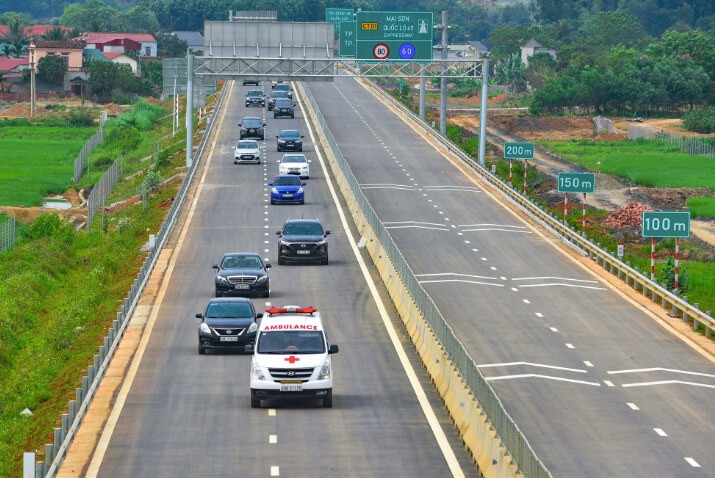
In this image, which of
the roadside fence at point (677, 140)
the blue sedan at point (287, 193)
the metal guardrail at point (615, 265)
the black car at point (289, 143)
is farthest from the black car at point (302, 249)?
the roadside fence at point (677, 140)

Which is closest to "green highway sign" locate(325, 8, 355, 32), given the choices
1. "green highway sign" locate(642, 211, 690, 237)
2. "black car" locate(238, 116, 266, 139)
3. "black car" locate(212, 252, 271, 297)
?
"black car" locate(238, 116, 266, 139)

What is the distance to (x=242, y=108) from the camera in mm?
128875

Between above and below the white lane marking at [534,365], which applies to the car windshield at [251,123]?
above

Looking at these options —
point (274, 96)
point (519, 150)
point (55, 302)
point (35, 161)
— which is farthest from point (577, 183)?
point (274, 96)

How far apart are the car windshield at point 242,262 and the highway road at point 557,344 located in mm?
5845

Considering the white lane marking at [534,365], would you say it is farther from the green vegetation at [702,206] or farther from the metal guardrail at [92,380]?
the green vegetation at [702,206]

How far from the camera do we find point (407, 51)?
9169 cm

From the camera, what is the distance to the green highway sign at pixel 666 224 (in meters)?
50.1

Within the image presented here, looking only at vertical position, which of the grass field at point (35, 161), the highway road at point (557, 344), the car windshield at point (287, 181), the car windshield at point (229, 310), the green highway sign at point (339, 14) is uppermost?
the green highway sign at point (339, 14)

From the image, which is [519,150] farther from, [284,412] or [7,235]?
[284,412]

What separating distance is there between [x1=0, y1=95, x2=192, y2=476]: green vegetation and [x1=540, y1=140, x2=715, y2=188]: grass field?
108 feet

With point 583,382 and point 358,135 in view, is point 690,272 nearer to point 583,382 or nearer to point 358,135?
point 583,382

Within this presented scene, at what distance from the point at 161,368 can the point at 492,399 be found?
1253 cm

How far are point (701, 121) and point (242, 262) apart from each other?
106774 mm
